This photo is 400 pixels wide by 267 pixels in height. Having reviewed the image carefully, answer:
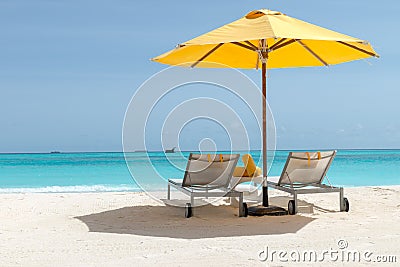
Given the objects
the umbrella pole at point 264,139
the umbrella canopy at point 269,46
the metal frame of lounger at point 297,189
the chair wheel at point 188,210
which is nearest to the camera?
the umbrella canopy at point 269,46

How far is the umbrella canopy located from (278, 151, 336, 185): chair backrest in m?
1.23

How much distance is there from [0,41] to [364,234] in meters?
23.9

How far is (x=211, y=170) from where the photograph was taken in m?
5.48

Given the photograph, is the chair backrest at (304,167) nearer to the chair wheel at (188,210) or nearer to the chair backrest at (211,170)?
the chair backrest at (211,170)

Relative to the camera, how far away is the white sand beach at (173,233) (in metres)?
3.53

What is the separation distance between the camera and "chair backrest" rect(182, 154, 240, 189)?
5398 mm

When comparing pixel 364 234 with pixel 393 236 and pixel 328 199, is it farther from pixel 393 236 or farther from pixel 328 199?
pixel 328 199

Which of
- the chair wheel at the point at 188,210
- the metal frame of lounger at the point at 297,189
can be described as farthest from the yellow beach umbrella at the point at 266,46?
the chair wheel at the point at 188,210

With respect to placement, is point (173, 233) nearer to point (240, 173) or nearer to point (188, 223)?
point (188, 223)

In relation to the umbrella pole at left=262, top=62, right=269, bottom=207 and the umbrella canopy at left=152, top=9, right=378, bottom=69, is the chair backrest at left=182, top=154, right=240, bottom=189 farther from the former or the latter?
the umbrella canopy at left=152, top=9, right=378, bottom=69

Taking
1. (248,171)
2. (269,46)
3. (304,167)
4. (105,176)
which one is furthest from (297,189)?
(105,176)

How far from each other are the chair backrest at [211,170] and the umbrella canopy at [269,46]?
1177 mm

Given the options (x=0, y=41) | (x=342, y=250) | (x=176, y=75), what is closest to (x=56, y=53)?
(x=0, y=41)

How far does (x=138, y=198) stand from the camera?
711 cm
